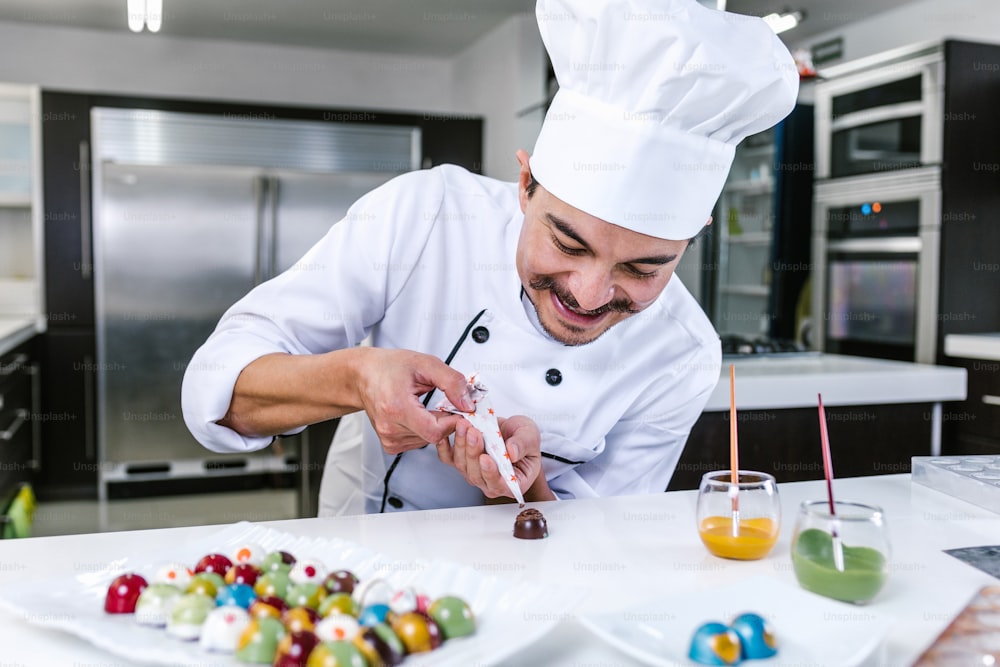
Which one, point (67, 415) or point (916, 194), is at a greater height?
point (916, 194)

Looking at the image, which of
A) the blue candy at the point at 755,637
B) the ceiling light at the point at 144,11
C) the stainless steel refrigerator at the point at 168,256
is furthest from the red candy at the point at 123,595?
the stainless steel refrigerator at the point at 168,256

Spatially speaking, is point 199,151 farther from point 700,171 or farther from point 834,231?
point 700,171

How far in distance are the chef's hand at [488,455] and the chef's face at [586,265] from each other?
0.18 m

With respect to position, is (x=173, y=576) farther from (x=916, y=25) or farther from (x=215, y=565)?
(x=916, y=25)

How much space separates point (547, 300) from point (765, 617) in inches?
24.2

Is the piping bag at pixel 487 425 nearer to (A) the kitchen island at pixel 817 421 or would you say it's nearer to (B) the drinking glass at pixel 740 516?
(B) the drinking glass at pixel 740 516

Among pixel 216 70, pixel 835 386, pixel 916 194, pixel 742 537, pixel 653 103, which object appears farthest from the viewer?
pixel 216 70

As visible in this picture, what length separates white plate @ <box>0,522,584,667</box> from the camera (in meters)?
0.67

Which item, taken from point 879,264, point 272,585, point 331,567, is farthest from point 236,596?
point 879,264

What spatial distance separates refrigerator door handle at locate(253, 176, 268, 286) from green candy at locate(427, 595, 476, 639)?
14.1 feet

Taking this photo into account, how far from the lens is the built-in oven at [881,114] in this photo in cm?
365

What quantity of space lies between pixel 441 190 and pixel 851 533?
2.97ft

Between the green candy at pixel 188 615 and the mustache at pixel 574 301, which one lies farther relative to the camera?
the mustache at pixel 574 301

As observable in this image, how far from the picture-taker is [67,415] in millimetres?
4727
